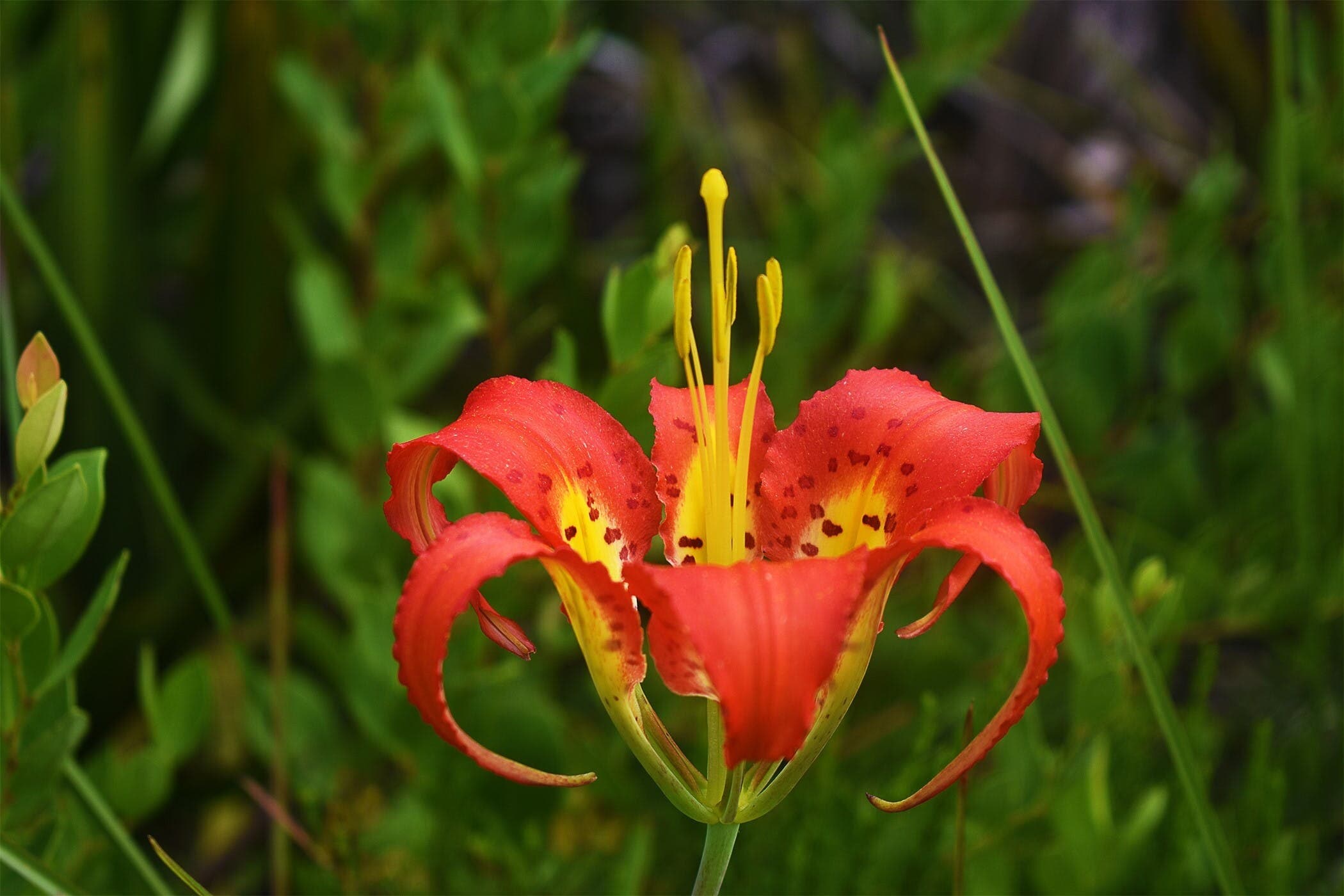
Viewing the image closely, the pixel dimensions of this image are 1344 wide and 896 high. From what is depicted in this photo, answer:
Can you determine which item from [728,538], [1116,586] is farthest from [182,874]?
[1116,586]

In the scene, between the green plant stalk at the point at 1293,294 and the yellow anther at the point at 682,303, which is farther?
the green plant stalk at the point at 1293,294

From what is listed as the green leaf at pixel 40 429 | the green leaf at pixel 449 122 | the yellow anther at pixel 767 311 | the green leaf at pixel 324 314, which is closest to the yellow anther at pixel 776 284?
the yellow anther at pixel 767 311

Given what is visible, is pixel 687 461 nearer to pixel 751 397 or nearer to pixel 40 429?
pixel 751 397

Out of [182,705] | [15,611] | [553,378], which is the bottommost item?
[182,705]

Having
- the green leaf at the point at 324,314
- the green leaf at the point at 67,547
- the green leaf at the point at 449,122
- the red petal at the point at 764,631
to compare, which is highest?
the green leaf at the point at 449,122

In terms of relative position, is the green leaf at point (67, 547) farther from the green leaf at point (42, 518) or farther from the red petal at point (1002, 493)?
the red petal at point (1002, 493)

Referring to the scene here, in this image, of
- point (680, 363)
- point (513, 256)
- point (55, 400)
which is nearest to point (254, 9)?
point (513, 256)
